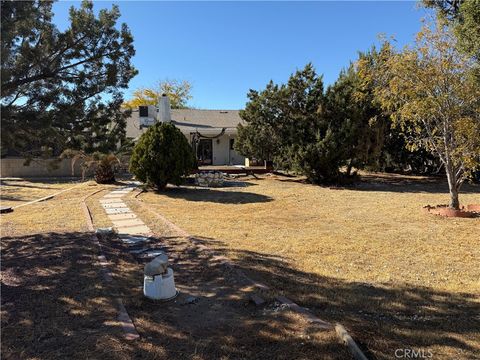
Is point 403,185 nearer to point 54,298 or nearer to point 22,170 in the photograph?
point 54,298

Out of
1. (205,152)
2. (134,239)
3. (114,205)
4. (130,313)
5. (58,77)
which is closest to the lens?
(130,313)

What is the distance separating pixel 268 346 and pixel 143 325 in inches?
46.5

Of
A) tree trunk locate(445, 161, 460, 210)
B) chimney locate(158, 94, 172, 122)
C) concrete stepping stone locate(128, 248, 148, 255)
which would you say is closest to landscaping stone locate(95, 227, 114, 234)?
concrete stepping stone locate(128, 248, 148, 255)

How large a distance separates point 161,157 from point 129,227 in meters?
5.26

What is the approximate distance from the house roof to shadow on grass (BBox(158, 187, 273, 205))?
1184 cm

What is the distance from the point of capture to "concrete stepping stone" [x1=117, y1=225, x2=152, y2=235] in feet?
24.5

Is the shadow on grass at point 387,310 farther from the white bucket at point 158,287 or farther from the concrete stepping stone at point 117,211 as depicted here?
the concrete stepping stone at point 117,211

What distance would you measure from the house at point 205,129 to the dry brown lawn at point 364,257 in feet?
44.2

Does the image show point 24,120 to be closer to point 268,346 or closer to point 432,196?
point 268,346

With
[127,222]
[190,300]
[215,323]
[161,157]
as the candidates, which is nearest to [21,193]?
[161,157]

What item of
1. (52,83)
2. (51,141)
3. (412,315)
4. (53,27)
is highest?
(53,27)

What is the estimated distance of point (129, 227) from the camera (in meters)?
7.90

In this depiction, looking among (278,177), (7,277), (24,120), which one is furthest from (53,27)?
(278,177)

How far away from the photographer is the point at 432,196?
13.1m
